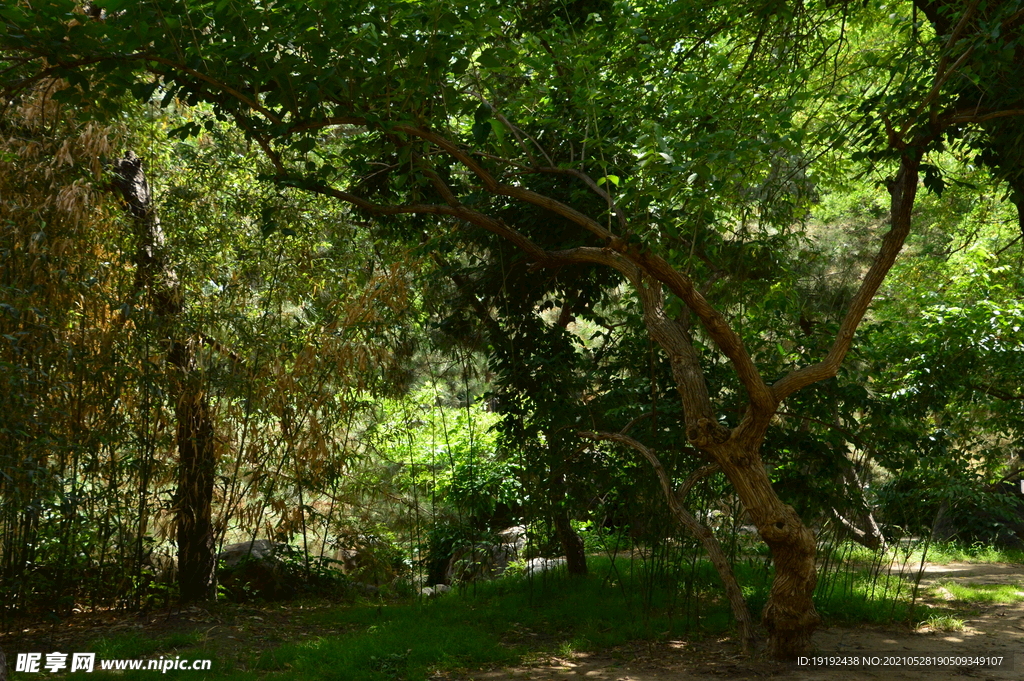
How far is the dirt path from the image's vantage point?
3.87 m

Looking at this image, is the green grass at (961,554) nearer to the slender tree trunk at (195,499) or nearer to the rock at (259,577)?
the rock at (259,577)

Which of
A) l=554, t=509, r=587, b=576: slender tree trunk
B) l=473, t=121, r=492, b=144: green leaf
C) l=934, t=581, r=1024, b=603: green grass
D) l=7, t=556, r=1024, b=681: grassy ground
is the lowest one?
l=7, t=556, r=1024, b=681: grassy ground

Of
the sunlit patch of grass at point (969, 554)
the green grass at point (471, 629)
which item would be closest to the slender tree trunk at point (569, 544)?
the green grass at point (471, 629)

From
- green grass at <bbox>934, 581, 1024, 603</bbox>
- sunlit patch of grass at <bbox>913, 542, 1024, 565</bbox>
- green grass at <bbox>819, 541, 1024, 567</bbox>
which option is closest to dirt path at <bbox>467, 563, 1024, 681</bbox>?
green grass at <bbox>934, 581, 1024, 603</bbox>

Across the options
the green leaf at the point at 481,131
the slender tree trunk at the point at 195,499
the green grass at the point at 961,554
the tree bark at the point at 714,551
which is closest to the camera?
the green leaf at the point at 481,131

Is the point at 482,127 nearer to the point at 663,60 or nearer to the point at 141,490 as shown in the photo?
the point at 663,60

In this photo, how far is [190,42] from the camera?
3.46 meters

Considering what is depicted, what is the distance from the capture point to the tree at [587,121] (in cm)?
329

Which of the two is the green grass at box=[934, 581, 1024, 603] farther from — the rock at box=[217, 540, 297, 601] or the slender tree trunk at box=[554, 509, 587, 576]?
the rock at box=[217, 540, 297, 601]

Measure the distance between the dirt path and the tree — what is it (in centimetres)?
29

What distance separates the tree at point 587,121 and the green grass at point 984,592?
250 cm

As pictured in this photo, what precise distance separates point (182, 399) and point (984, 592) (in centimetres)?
596

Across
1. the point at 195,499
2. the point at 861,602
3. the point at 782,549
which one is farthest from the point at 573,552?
the point at 195,499

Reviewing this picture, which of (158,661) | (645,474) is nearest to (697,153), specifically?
(645,474)
